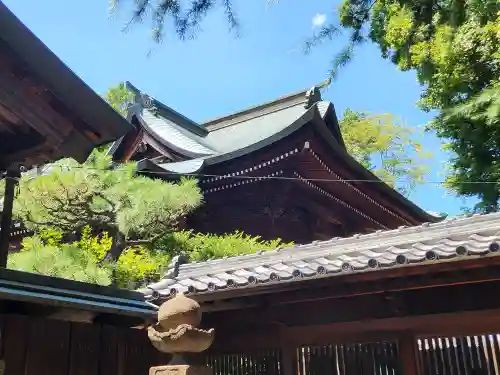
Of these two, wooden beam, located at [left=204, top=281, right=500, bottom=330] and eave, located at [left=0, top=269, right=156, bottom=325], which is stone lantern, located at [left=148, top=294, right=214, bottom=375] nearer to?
eave, located at [left=0, top=269, right=156, bottom=325]

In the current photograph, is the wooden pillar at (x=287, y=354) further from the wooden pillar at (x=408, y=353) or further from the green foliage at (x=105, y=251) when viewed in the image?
the green foliage at (x=105, y=251)

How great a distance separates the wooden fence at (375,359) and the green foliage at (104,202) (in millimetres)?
2642

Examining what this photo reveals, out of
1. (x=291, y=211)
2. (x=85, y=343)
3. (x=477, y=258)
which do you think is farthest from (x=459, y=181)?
(x=85, y=343)

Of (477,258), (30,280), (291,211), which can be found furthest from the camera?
(291,211)

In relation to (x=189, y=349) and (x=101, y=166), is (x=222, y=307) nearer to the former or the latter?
(x=189, y=349)

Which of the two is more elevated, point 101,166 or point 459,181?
point 459,181

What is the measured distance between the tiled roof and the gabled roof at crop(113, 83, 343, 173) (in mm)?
3949

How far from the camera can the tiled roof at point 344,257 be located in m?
3.86

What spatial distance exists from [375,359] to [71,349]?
2.62 metres

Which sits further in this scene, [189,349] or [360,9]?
[360,9]

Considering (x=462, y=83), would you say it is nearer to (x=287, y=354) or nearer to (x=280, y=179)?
(x=280, y=179)

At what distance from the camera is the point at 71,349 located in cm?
454

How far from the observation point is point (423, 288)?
4.45 m

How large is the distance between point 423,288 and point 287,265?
1.21 meters
